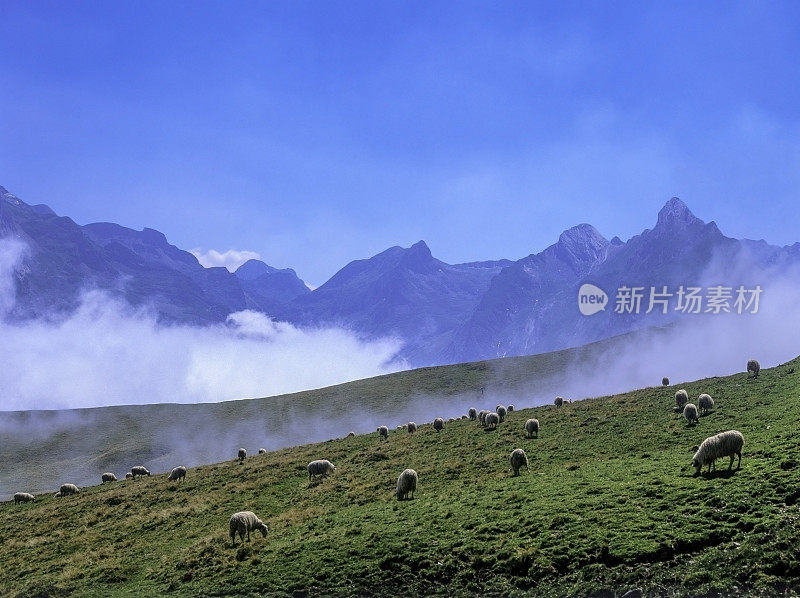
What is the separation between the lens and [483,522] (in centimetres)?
2756

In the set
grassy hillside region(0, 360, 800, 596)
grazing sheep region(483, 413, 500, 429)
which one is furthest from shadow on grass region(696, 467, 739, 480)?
grazing sheep region(483, 413, 500, 429)

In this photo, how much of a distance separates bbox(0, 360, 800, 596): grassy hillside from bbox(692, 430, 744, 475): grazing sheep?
81 centimetres

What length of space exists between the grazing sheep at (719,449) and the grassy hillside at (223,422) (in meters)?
100

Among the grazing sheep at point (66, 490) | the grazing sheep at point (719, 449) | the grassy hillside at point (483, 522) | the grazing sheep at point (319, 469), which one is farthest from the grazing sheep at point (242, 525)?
the grazing sheep at point (66, 490)

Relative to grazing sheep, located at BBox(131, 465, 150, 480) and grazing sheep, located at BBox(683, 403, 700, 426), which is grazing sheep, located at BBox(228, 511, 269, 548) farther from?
grazing sheep, located at BBox(131, 465, 150, 480)

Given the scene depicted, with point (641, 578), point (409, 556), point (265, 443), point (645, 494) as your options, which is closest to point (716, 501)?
point (645, 494)

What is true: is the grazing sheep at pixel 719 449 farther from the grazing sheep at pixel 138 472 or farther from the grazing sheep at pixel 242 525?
the grazing sheep at pixel 138 472

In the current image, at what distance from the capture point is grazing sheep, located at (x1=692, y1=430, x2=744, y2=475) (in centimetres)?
2786

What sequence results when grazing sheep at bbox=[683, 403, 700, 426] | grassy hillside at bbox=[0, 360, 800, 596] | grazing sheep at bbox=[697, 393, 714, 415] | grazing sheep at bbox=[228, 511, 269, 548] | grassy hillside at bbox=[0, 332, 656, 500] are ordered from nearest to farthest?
grassy hillside at bbox=[0, 360, 800, 596] < grazing sheep at bbox=[228, 511, 269, 548] < grazing sheep at bbox=[683, 403, 700, 426] < grazing sheep at bbox=[697, 393, 714, 415] < grassy hillside at bbox=[0, 332, 656, 500]

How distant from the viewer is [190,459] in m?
121

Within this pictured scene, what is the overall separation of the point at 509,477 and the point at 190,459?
3963 inches

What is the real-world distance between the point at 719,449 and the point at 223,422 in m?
132

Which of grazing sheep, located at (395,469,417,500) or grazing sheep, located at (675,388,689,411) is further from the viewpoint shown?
grazing sheep, located at (675,388,689,411)

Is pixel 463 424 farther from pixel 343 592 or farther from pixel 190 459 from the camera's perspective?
pixel 190 459
